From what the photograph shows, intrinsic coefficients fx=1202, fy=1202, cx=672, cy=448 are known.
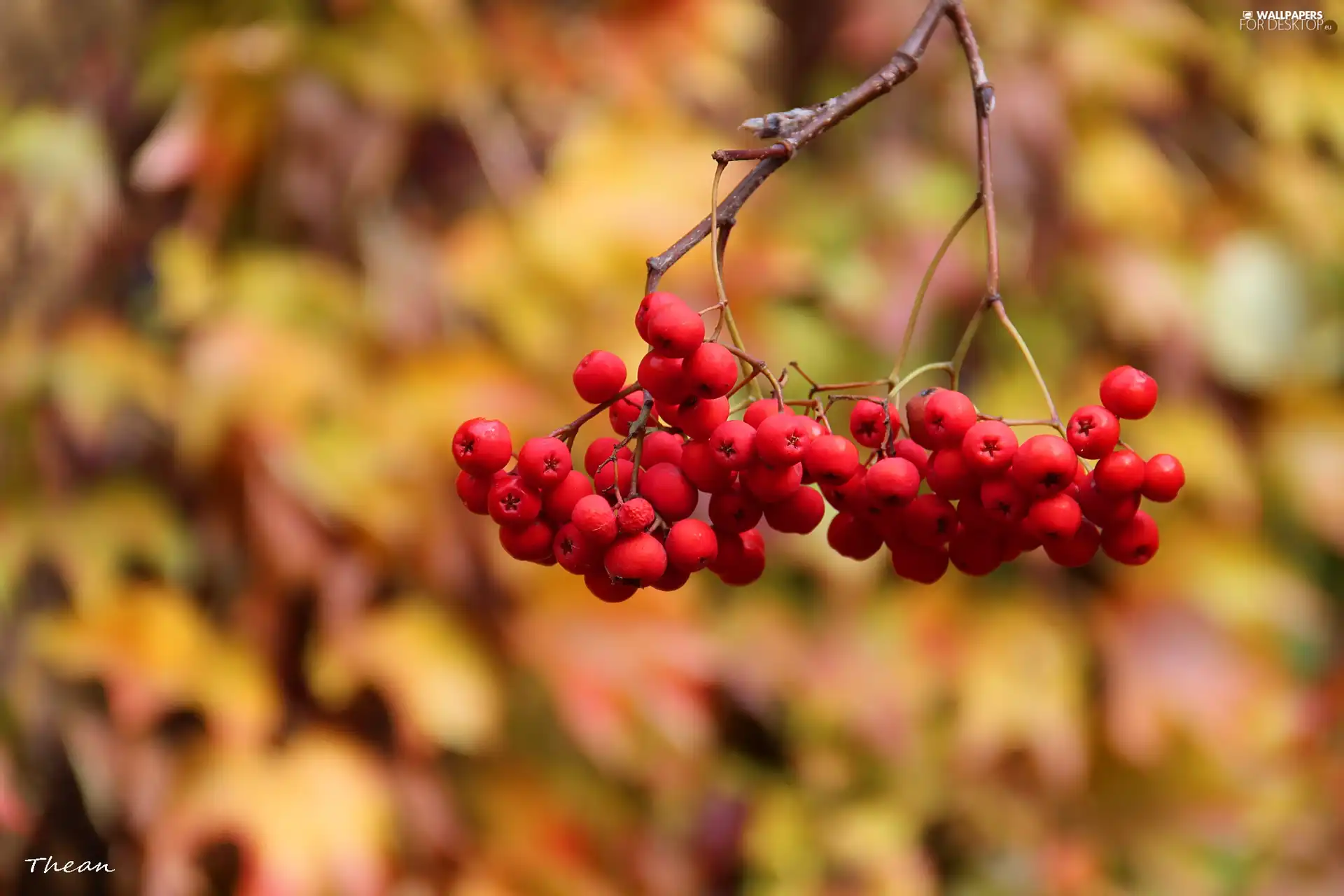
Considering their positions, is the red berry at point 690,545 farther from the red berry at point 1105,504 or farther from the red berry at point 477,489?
the red berry at point 1105,504

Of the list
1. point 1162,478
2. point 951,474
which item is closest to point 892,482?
point 951,474

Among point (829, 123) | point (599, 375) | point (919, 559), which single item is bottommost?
point (919, 559)

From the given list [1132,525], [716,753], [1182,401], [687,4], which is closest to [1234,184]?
[1182,401]

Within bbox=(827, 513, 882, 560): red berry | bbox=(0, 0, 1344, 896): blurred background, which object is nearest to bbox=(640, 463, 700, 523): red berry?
bbox=(827, 513, 882, 560): red berry

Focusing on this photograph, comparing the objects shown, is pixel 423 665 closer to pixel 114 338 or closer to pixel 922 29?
pixel 114 338

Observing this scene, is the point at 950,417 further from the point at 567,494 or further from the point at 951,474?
the point at 567,494
